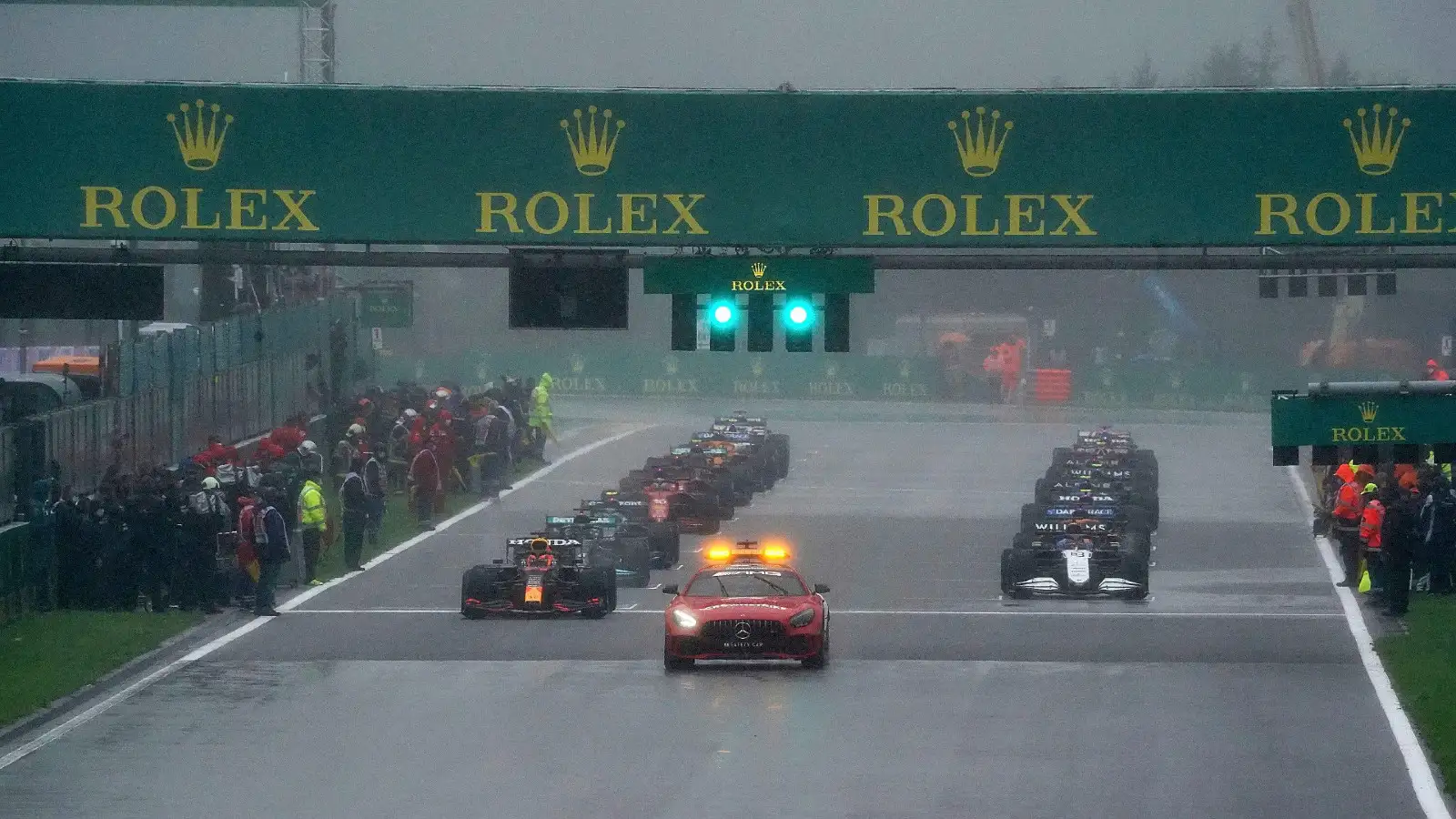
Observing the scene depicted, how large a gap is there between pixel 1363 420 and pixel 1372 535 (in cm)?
604

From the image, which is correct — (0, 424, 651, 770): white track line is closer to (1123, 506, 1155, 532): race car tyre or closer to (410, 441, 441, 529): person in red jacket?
(410, 441, 441, 529): person in red jacket

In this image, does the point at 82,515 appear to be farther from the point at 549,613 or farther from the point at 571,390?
the point at 571,390

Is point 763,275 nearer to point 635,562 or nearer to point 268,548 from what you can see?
point 268,548

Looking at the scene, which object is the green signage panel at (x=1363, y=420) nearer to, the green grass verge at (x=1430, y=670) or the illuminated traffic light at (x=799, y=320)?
the green grass verge at (x=1430, y=670)

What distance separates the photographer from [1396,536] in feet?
85.5

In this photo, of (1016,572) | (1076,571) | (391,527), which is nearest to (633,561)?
(1016,572)

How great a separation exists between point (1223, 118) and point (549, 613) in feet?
34.1

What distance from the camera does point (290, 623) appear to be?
26.1 meters

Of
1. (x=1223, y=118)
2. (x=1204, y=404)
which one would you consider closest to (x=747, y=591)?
(x=1223, y=118)

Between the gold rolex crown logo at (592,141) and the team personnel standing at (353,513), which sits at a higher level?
the gold rolex crown logo at (592,141)

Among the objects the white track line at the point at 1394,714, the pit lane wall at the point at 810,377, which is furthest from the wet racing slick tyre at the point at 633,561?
the pit lane wall at the point at 810,377

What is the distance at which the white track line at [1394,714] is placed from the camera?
1592 centimetres

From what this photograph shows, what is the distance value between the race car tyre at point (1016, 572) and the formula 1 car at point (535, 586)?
499cm

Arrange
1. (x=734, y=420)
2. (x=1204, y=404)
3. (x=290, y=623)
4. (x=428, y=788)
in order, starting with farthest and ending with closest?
(x=1204, y=404), (x=734, y=420), (x=290, y=623), (x=428, y=788)
